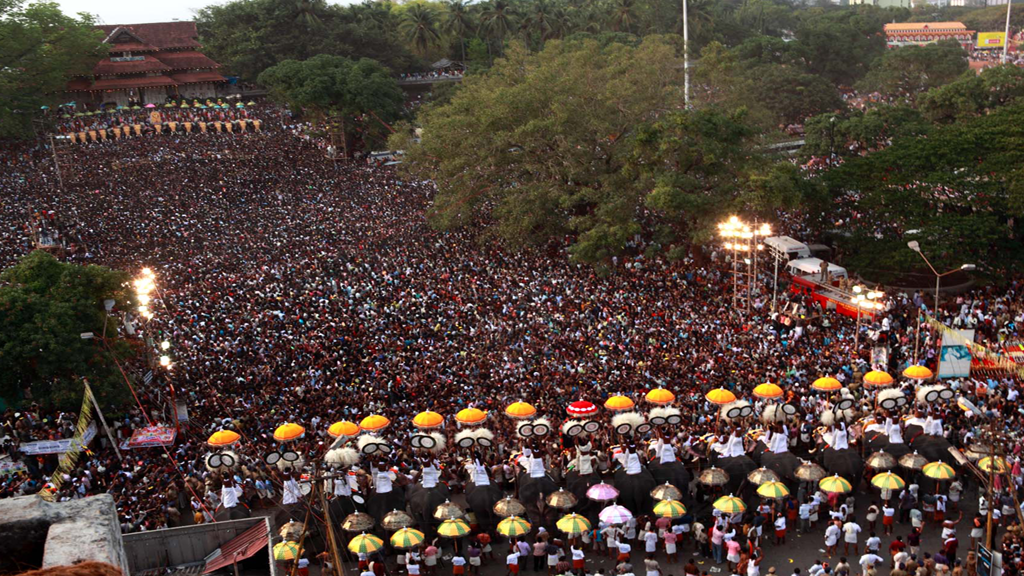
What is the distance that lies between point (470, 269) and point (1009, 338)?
56.0 feet

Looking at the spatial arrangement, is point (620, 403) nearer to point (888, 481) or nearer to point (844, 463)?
point (844, 463)

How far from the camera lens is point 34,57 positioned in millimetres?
53875

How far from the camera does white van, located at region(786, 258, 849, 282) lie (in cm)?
3225

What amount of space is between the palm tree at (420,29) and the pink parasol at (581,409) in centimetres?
5526

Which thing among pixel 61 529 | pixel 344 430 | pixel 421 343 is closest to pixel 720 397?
pixel 344 430

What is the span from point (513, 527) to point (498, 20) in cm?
6013

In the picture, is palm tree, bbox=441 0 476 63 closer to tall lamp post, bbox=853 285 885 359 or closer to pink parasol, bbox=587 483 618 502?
tall lamp post, bbox=853 285 885 359

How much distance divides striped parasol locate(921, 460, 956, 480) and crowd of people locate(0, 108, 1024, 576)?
1205mm

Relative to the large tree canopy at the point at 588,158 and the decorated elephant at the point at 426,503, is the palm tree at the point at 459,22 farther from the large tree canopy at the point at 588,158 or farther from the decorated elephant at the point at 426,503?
the decorated elephant at the point at 426,503

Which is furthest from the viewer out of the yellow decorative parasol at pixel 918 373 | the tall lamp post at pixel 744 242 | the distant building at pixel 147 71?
the distant building at pixel 147 71

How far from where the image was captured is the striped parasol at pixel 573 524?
53.7ft

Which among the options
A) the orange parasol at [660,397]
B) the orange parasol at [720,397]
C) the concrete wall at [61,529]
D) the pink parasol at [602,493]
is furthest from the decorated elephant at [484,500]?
the concrete wall at [61,529]

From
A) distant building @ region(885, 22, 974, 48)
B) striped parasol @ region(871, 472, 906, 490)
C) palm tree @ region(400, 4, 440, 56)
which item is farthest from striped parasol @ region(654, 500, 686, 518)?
distant building @ region(885, 22, 974, 48)

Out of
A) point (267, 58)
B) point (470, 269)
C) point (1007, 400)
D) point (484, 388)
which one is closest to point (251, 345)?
point (484, 388)
